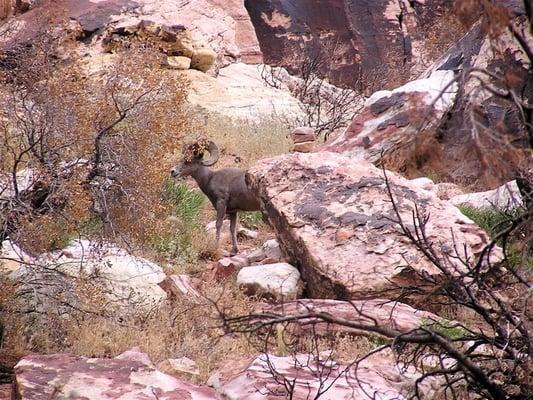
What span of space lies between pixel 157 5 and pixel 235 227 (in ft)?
31.7

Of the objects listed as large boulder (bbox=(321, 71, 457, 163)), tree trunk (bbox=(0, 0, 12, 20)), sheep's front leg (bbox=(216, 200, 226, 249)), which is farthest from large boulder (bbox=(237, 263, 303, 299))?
tree trunk (bbox=(0, 0, 12, 20))

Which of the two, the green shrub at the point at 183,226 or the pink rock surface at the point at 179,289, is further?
the green shrub at the point at 183,226

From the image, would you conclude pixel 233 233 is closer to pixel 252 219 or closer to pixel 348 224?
pixel 252 219

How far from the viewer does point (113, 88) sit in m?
10.2

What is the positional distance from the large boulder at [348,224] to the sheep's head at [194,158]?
6.66ft

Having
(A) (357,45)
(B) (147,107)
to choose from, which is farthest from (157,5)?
(B) (147,107)

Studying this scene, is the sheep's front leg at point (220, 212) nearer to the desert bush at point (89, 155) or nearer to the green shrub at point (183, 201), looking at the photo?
the green shrub at point (183, 201)

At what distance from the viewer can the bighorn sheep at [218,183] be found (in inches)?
502

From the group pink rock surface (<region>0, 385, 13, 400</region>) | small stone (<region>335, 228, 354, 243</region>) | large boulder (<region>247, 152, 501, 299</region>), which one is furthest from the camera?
small stone (<region>335, 228, 354, 243</region>)

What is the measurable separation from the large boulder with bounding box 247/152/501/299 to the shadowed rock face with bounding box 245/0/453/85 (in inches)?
618

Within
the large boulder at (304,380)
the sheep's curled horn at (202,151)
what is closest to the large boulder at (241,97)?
the sheep's curled horn at (202,151)

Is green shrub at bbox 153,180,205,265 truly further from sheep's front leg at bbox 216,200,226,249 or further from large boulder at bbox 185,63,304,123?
large boulder at bbox 185,63,304,123

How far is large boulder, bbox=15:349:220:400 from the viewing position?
6.83 m

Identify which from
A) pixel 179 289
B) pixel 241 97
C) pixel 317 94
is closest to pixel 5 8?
pixel 241 97
